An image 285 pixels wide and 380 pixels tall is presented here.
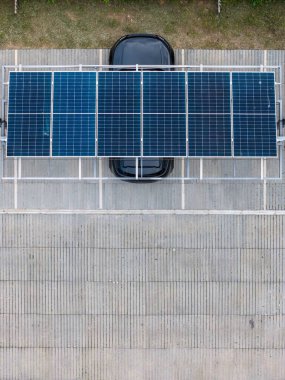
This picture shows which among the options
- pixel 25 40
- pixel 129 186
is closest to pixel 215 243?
pixel 129 186

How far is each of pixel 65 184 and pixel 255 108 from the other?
24.8 feet

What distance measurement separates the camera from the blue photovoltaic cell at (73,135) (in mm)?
13516

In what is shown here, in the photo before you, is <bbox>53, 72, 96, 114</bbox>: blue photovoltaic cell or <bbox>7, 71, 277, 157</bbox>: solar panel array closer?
<bbox>7, 71, 277, 157</bbox>: solar panel array

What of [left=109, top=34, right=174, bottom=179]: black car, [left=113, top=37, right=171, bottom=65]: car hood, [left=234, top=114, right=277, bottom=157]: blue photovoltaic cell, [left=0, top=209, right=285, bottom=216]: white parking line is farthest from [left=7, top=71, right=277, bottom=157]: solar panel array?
[left=0, top=209, right=285, bottom=216]: white parking line

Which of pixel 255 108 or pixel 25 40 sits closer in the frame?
pixel 255 108

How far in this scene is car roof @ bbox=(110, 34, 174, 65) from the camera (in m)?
14.4

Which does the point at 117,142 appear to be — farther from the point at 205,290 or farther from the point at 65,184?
the point at 205,290

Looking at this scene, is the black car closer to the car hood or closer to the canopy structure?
the car hood

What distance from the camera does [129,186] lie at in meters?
15.0

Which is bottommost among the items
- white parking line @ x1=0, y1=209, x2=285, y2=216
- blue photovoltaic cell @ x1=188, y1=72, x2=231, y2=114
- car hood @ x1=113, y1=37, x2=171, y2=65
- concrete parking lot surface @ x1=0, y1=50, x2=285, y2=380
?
concrete parking lot surface @ x1=0, y1=50, x2=285, y2=380

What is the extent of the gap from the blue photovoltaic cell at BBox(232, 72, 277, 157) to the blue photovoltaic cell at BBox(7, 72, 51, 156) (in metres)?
6.61

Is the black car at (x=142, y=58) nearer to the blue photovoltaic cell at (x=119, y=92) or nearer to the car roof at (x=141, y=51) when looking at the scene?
the car roof at (x=141, y=51)

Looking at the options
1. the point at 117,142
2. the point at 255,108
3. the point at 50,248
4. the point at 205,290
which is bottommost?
the point at 205,290

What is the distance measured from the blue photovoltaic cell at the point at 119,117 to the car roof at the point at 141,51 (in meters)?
1.24
